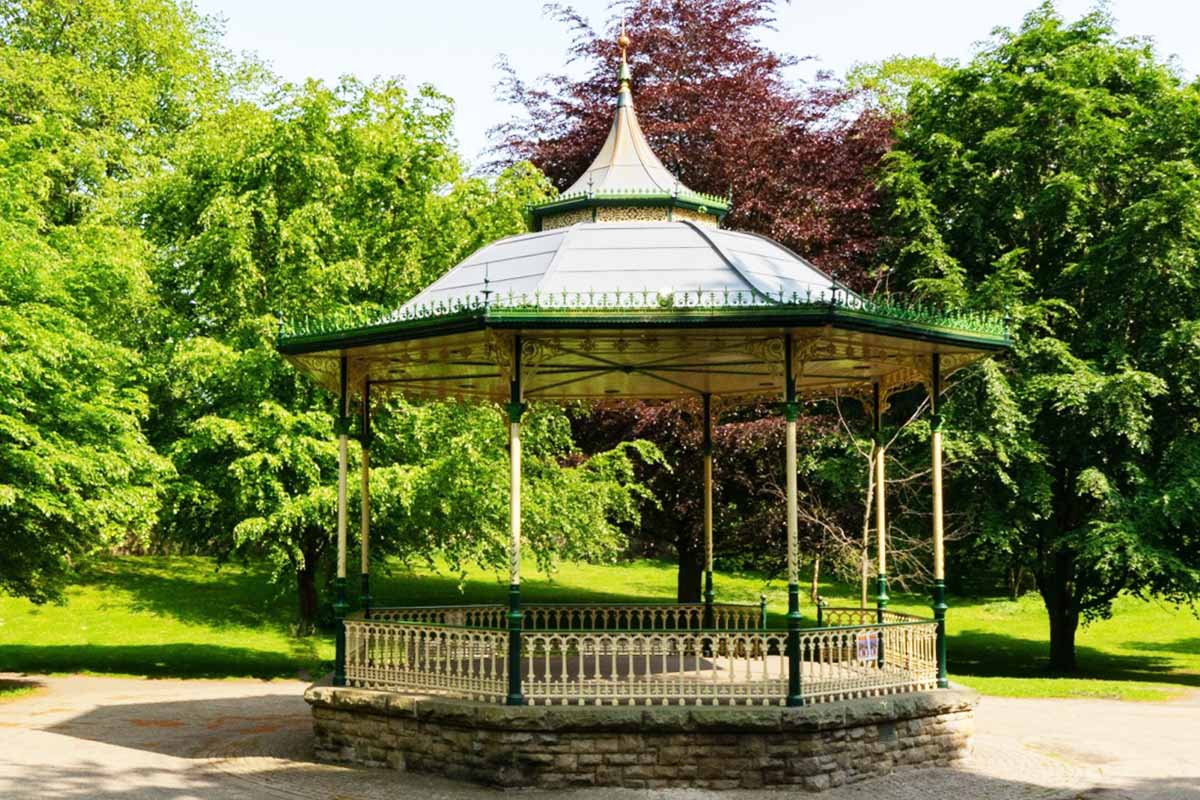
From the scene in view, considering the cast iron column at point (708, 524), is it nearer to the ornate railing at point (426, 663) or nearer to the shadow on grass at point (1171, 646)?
the ornate railing at point (426, 663)

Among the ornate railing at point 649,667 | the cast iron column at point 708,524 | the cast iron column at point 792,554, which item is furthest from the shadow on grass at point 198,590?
the cast iron column at point 792,554

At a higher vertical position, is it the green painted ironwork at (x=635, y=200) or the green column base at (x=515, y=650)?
the green painted ironwork at (x=635, y=200)

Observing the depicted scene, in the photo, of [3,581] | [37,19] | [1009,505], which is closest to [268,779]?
[3,581]

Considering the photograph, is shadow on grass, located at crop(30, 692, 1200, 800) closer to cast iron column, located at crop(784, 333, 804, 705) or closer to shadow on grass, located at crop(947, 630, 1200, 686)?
cast iron column, located at crop(784, 333, 804, 705)

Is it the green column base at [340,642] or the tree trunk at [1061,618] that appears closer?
the green column base at [340,642]

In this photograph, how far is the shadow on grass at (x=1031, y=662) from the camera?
26.1 metres

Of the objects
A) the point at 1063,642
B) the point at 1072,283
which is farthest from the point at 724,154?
the point at 1063,642

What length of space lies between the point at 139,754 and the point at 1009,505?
17.2 m

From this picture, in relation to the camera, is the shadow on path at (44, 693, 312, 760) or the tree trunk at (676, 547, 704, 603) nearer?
the shadow on path at (44, 693, 312, 760)

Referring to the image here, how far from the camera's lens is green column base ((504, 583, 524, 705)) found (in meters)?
12.3

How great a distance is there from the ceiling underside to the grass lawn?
6656mm

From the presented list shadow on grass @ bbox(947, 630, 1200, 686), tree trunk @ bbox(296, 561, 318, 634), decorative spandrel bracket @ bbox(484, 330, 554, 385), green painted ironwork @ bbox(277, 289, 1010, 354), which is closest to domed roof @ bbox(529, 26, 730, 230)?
green painted ironwork @ bbox(277, 289, 1010, 354)

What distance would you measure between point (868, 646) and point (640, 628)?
9.69 ft

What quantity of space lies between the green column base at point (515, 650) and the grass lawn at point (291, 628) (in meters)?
11.0
